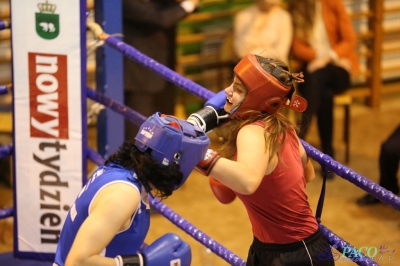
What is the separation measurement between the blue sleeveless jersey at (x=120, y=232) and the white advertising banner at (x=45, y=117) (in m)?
0.98

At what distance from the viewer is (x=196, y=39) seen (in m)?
5.79

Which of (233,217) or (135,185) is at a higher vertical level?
(135,185)

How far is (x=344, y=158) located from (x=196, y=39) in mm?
1562

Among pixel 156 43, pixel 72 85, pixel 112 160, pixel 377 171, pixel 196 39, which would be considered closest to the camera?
pixel 112 160

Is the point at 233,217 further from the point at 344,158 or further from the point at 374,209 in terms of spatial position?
the point at 344,158

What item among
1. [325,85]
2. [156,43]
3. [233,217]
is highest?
[156,43]

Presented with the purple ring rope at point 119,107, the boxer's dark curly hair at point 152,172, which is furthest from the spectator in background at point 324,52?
the boxer's dark curly hair at point 152,172

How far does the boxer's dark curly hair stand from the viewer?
1.86m

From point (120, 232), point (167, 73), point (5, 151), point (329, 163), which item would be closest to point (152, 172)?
point (120, 232)

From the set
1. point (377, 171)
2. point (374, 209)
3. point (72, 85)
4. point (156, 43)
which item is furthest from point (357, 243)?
point (72, 85)

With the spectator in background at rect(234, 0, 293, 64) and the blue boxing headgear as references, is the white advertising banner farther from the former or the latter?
the spectator in background at rect(234, 0, 293, 64)

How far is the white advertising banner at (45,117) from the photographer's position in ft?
9.37

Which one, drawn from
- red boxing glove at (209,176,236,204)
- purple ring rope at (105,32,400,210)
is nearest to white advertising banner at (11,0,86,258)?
purple ring rope at (105,32,400,210)

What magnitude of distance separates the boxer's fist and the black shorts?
0.25 meters
